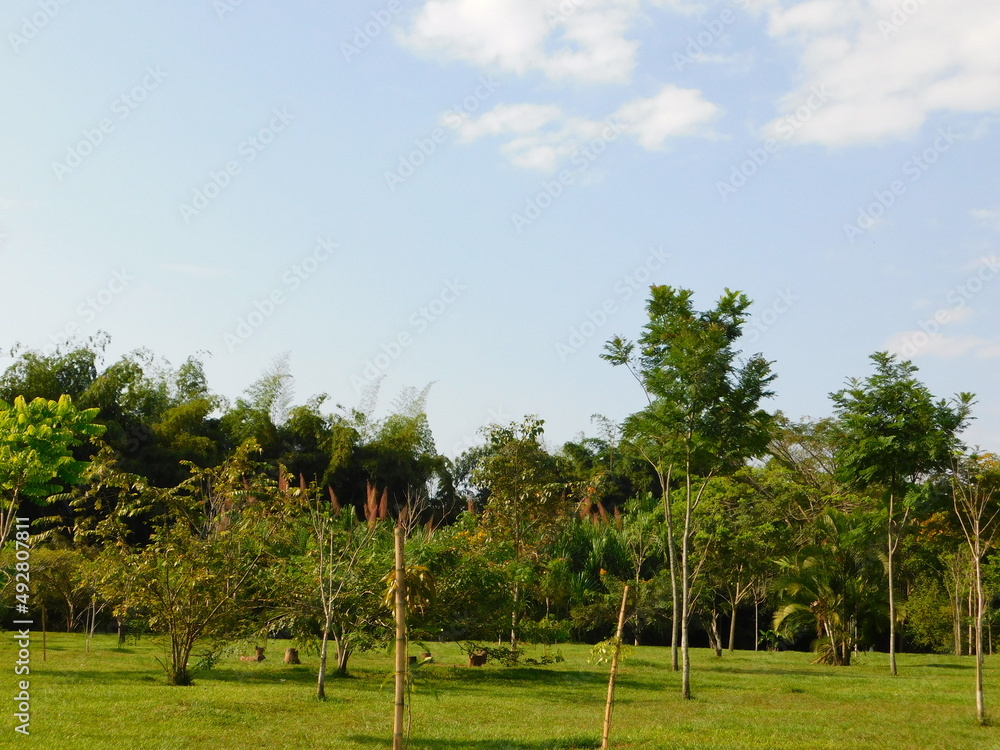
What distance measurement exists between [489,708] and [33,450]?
8.49 m

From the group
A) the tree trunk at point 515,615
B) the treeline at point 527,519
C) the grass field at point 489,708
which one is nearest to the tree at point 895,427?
the treeline at point 527,519

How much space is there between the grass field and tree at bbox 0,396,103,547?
9.98 feet

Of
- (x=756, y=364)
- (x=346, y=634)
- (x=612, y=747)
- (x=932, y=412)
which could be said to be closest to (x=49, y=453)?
(x=346, y=634)

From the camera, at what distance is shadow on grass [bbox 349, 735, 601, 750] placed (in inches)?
386

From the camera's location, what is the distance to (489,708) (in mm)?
13227

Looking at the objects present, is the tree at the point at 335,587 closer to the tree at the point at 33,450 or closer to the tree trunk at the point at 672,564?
the tree at the point at 33,450

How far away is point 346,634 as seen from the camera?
663 inches

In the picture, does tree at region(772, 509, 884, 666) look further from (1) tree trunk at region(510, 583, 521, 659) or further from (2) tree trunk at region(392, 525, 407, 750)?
(2) tree trunk at region(392, 525, 407, 750)

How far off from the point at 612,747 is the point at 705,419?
727 centimetres

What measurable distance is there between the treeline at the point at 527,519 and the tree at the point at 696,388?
0.15 feet

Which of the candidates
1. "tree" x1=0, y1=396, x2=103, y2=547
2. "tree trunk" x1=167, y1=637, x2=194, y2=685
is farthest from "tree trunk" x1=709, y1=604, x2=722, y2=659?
"tree" x1=0, y1=396, x2=103, y2=547

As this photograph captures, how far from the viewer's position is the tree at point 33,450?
14562mm

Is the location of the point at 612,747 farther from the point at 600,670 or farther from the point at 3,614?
the point at 3,614

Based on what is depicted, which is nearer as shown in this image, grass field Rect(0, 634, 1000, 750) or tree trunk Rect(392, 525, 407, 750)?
tree trunk Rect(392, 525, 407, 750)
